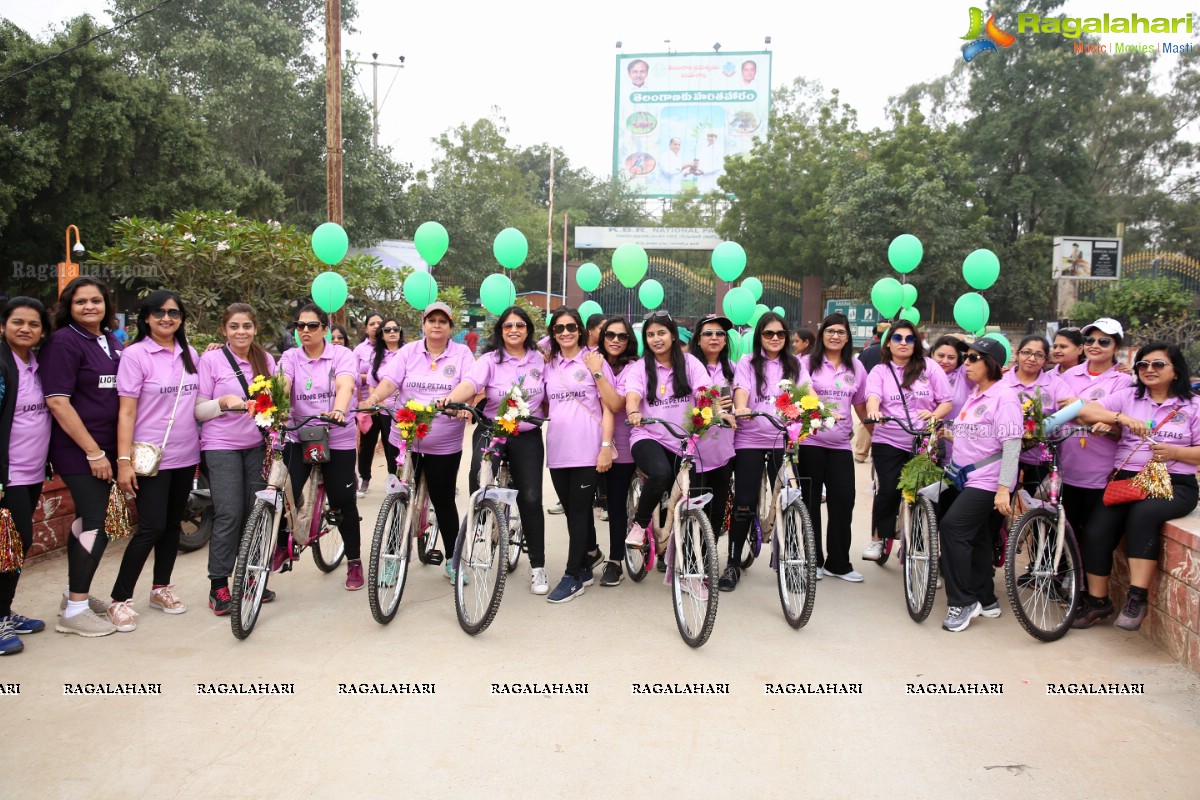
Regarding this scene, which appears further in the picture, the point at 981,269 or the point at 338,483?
the point at 981,269

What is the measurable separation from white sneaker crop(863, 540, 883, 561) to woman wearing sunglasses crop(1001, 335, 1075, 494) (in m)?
1.31

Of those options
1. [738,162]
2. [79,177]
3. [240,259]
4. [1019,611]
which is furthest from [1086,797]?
[738,162]

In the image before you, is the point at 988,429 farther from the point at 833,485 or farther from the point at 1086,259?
the point at 1086,259

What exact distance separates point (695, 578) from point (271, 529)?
238cm

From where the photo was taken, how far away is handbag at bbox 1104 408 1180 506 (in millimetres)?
4703

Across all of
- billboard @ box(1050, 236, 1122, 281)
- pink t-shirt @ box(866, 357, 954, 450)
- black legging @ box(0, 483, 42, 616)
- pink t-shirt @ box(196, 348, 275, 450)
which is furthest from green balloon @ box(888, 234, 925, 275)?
billboard @ box(1050, 236, 1122, 281)

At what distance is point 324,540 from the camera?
6188 mm

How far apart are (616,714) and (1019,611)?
2.41 m

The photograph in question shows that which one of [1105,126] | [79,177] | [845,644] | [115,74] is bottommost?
[845,644]

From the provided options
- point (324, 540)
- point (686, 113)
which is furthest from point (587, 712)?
point (686, 113)

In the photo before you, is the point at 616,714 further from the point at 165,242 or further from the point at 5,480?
the point at 165,242

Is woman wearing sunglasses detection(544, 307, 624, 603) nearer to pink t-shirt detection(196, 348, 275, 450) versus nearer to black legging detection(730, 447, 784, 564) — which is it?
black legging detection(730, 447, 784, 564)

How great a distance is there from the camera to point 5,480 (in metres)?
4.37

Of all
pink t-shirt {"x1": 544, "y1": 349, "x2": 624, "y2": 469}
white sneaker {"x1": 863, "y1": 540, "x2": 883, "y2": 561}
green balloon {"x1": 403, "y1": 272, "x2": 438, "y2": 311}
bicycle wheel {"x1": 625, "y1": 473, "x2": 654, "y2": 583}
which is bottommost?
white sneaker {"x1": 863, "y1": 540, "x2": 883, "y2": 561}
